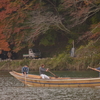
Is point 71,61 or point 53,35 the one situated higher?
point 53,35

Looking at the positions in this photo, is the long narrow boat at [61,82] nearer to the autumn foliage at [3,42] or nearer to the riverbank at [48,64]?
the riverbank at [48,64]

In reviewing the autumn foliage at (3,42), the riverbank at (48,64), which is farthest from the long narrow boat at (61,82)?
the autumn foliage at (3,42)

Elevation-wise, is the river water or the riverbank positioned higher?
the riverbank

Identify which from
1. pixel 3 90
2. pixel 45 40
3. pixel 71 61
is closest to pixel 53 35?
pixel 45 40

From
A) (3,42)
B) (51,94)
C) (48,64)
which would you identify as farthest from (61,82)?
(3,42)

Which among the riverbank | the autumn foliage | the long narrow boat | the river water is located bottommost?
the river water

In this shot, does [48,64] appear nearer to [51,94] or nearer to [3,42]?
[3,42]

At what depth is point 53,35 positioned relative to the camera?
62406 millimetres

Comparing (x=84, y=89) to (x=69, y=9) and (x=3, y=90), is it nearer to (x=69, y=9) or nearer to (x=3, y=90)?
(x=3, y=90)

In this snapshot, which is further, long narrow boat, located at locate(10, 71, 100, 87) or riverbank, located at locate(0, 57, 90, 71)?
riverbank, located at locate(0, 57, 90, 71)

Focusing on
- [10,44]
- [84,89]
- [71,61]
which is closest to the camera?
[84,89]

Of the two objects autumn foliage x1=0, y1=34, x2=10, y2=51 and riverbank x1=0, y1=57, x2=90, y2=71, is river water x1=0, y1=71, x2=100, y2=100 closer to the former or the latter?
riverbank x1=0, y1=57, x2=90, y2=71

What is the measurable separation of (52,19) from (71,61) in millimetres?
6551

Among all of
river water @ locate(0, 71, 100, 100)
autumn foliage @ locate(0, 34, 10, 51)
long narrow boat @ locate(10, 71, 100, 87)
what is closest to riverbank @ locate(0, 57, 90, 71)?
autumn foliage @ locate(0, 34, 10, 51)
